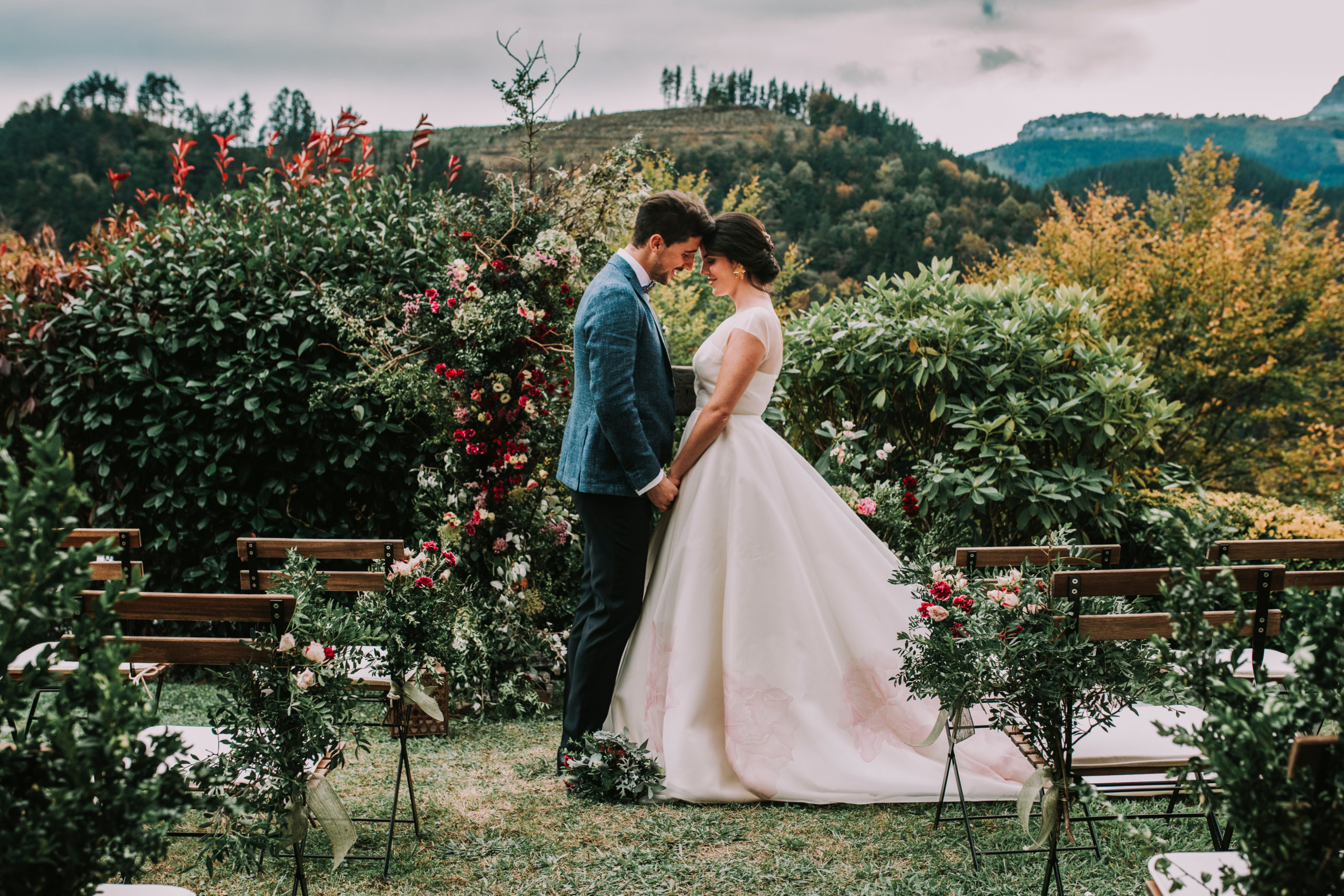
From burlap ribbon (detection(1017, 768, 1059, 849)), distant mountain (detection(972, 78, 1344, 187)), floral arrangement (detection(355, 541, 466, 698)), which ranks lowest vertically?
burlap ribbon (detection(1017, 768, 1059, 849))

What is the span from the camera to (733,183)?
2666 centimetres

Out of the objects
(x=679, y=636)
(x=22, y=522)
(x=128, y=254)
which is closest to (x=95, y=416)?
(x=128, y=254)

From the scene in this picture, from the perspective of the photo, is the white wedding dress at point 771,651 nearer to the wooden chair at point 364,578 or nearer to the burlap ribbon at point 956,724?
the burlap ribbon at point 956,724

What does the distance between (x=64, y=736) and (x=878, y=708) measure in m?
2.70

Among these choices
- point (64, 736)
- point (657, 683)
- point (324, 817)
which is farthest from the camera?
point (657, 683)

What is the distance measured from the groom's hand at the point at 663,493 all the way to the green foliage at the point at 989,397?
1.62 m

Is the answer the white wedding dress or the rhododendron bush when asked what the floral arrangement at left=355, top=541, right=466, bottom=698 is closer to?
the white wedding dress

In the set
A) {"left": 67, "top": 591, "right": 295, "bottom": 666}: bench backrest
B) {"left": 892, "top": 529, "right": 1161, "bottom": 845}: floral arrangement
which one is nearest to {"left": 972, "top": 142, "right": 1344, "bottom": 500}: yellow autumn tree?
{"left": 892, "top": 529, "right": 1161, "bottom": 845}: floral arrangement

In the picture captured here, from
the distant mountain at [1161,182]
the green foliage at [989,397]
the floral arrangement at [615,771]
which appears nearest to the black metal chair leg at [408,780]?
the floral arrangement at [615,771]

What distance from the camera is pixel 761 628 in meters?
3.31

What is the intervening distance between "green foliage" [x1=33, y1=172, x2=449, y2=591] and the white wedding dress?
214 cm

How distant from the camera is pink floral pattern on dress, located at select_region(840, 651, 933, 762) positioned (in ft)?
10.9

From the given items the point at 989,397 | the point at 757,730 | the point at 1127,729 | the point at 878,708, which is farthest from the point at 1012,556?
the point at 989,397

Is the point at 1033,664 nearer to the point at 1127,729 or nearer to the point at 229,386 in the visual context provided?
the point at 1127,729
